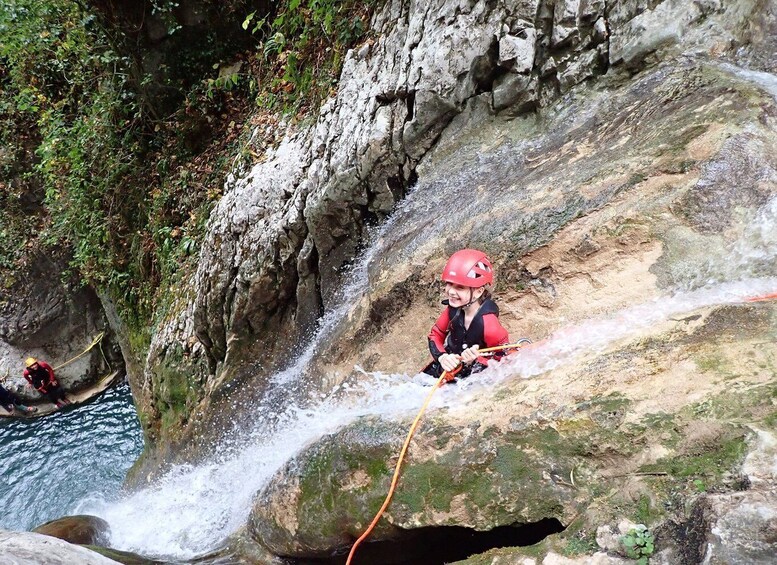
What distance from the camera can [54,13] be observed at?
1012cm

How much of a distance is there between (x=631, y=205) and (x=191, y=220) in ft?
24.4

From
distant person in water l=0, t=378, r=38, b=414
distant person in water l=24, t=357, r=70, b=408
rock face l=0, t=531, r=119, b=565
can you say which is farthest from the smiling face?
distant person in water l=0, t=378, r=38, b=414

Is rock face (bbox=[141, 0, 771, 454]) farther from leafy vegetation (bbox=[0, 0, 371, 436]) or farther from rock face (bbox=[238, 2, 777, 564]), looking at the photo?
leafy vegetation (bbox=[0, 0, 371, 436])

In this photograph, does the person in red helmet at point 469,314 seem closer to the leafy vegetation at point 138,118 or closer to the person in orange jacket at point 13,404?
the leafy vegetation at point 138,118

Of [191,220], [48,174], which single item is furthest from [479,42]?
[48,174]

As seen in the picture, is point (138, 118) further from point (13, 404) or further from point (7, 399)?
point (13, 404)

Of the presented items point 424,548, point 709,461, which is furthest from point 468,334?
point 709,461

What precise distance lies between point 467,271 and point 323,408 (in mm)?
2262

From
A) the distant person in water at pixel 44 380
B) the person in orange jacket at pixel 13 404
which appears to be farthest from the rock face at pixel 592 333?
the person in orange jacket at pixel 13 404

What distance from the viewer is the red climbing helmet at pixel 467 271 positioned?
12.7 ft

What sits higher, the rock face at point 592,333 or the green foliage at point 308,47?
the green foliage at point 308,47

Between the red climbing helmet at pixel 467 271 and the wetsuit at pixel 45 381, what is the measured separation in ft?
40.2

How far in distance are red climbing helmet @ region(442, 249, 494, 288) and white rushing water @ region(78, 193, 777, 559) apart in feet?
2.08

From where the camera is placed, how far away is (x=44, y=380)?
40.5 feet
